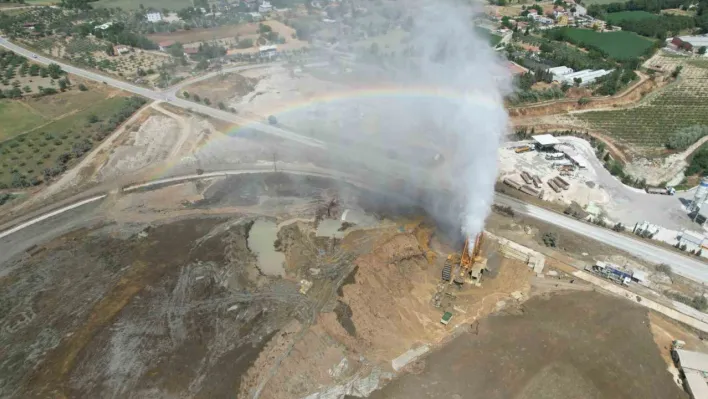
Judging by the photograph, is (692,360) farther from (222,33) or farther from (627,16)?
(627,16)

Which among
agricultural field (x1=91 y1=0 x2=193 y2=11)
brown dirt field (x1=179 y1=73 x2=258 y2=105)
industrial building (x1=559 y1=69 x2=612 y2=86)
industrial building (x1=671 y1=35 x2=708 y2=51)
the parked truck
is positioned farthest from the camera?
agricultural field (x1=91 y1=0 x2=193 y2=11)

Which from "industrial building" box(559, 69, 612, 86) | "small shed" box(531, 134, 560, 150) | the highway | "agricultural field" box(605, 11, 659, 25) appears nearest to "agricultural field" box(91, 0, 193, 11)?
the highway

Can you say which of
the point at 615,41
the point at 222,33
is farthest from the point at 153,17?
the point at 615,41

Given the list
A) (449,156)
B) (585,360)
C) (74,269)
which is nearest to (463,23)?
(449,156)

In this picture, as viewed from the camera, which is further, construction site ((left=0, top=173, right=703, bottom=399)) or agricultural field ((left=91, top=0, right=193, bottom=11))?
agricultural field ((left=91, top=0, right=193, bottom=11))

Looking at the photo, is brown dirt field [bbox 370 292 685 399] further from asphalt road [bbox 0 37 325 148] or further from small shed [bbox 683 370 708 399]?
asphalt road [bbox 0 37 325 148]
